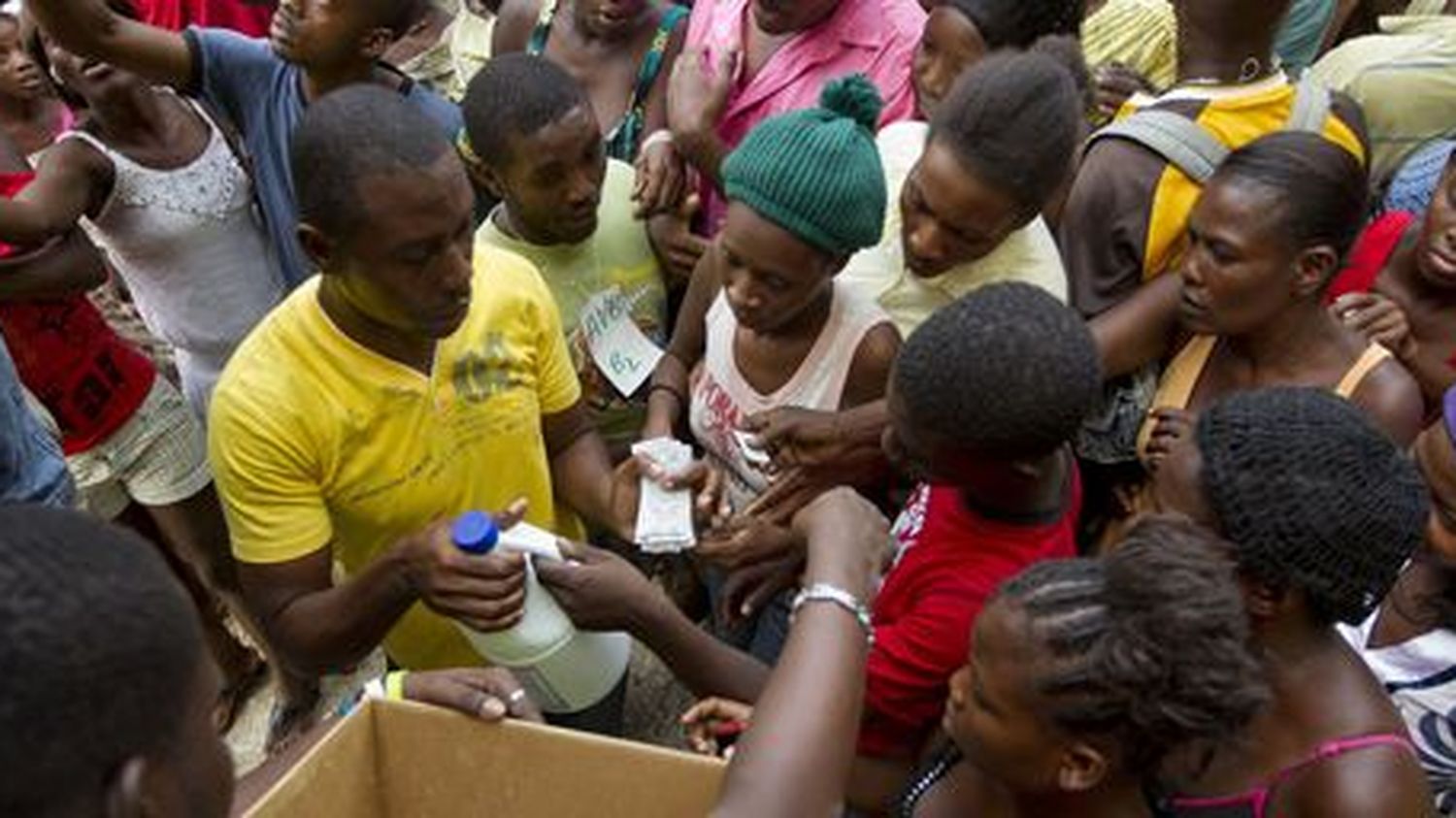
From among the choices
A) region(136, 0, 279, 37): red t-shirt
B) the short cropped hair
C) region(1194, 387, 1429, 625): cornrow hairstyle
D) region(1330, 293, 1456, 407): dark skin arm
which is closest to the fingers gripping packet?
the short cropped hair

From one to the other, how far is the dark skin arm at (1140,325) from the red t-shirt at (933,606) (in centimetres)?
46

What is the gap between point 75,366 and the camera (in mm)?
2953

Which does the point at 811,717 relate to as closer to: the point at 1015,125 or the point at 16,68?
the point at 1015,125

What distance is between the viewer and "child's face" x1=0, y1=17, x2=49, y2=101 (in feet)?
11.1

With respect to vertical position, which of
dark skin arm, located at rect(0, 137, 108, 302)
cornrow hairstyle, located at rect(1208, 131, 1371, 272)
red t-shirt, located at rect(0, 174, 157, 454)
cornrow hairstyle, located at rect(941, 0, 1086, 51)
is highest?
cornrow hairstyle, located at rect(1208, 131, 1371, 272)

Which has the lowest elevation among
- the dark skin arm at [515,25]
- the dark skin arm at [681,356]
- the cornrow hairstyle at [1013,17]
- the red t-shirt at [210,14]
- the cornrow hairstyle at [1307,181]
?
the red t-shirt at [210,14]

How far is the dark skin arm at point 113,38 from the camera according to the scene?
2689mm

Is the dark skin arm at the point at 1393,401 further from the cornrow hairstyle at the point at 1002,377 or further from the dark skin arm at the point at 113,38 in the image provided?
the dark skin arm at the point at 113,38

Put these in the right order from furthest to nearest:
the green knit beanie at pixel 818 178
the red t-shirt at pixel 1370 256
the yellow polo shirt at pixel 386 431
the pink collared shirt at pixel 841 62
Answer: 1. the pink collared shirt at pixel 841 62
2. the red t-shirt at pixel 1370 256
3. the green knit beanie at pixel 818 178
4. the yellow polo shirt at pixel 386 431

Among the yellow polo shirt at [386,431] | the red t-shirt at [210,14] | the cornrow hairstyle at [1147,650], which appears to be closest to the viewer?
the cornrow hairstyle at [1147,650]

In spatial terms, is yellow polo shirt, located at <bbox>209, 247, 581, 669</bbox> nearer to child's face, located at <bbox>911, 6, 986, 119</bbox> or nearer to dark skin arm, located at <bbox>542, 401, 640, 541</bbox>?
dark skin arm, located at <bbox>542, 401, 640, 541</bbox>

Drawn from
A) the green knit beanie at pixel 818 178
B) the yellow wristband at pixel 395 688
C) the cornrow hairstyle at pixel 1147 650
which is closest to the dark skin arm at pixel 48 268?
the green knit beanie at pixel 818 178

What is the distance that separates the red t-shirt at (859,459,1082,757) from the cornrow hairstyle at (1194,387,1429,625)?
327 mm

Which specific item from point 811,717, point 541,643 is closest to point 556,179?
point 541,643
